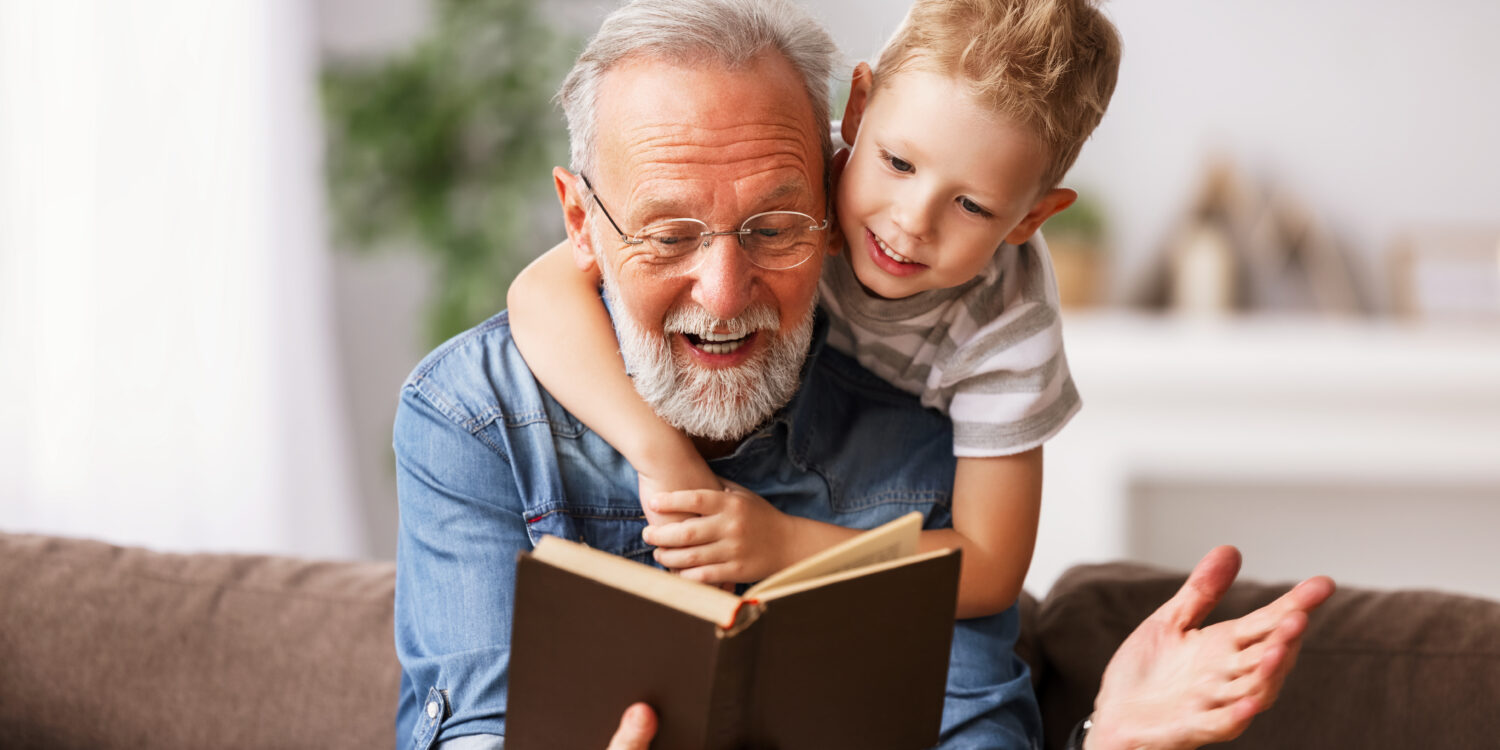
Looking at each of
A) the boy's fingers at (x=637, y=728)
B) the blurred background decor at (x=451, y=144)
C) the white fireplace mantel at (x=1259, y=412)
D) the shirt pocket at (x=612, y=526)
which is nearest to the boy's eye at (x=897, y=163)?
the shirt pocket at (x=612, y=526)

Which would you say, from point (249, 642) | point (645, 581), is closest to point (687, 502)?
point (645, 581)

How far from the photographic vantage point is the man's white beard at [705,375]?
1.42m

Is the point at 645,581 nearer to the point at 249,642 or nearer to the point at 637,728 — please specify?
the point at 637,728

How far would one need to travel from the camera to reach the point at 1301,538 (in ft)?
13.9

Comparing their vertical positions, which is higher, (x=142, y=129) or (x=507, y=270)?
(x=142, y=129)

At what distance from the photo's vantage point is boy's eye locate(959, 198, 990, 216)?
1378 mm

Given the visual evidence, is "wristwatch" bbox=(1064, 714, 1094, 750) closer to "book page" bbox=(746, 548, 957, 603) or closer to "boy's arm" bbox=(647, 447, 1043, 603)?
"boy's arm" bbox=(647, 447, 1043, 603)

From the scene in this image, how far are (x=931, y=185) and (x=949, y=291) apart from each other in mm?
193

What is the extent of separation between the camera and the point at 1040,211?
1.46 m

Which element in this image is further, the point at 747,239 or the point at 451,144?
the point at 451,144

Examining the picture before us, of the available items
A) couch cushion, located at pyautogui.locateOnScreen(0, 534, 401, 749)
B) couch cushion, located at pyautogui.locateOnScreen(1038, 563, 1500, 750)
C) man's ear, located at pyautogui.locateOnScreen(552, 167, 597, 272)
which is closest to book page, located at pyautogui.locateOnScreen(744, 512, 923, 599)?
man's ear, located at pyautogui.locateOnScreen(552, 167, 597, 272)

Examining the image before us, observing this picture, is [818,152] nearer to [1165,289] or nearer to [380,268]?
[1165,289]

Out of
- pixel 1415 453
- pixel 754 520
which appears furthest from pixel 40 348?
pixel 1415 453

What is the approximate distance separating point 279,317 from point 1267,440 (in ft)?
9.55
